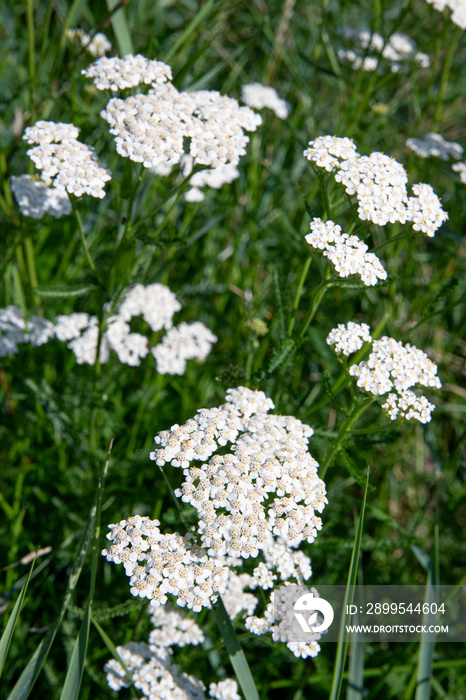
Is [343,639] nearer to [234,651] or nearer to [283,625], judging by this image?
[283,625]

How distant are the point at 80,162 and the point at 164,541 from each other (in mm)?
1510

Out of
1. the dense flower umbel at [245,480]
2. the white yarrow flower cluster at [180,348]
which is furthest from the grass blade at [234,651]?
the white yarrow flower cluster at [180,348]

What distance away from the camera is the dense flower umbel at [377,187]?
2332 millimetres

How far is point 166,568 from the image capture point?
6.34 feet

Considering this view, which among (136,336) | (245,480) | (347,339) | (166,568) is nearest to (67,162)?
(136,336)

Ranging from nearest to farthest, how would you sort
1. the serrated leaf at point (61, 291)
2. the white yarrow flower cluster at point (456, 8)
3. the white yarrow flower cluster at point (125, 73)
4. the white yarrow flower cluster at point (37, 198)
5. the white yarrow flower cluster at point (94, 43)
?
1. the white yarrow flower cluster at point (125, 73)
2. the serrated leaf at point (61, 291)
3. the white yarrow flower cluster at point (37, 198)
4. the white yarrow flower cluster at point (94, 43)
5. the white yarrow flower cluster at point (456, 8)

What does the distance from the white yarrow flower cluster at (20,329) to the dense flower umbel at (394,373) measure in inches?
65.2

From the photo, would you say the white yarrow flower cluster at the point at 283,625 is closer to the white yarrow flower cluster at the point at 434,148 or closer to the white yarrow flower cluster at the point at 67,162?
the white yarrow flower cluster at the point at 67,162

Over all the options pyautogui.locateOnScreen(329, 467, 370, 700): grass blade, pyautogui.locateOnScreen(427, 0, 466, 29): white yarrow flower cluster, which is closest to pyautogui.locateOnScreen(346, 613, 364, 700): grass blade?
pyautogui.locateOnScreen(329, 467, 370, 700): grass blade

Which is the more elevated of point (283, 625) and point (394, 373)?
point (394, 373)

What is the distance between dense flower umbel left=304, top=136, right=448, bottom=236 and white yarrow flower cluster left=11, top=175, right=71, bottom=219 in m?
1.31

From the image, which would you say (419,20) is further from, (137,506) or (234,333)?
(137,506)

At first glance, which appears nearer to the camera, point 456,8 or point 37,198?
point 37,198

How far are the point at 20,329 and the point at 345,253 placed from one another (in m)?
1.87
